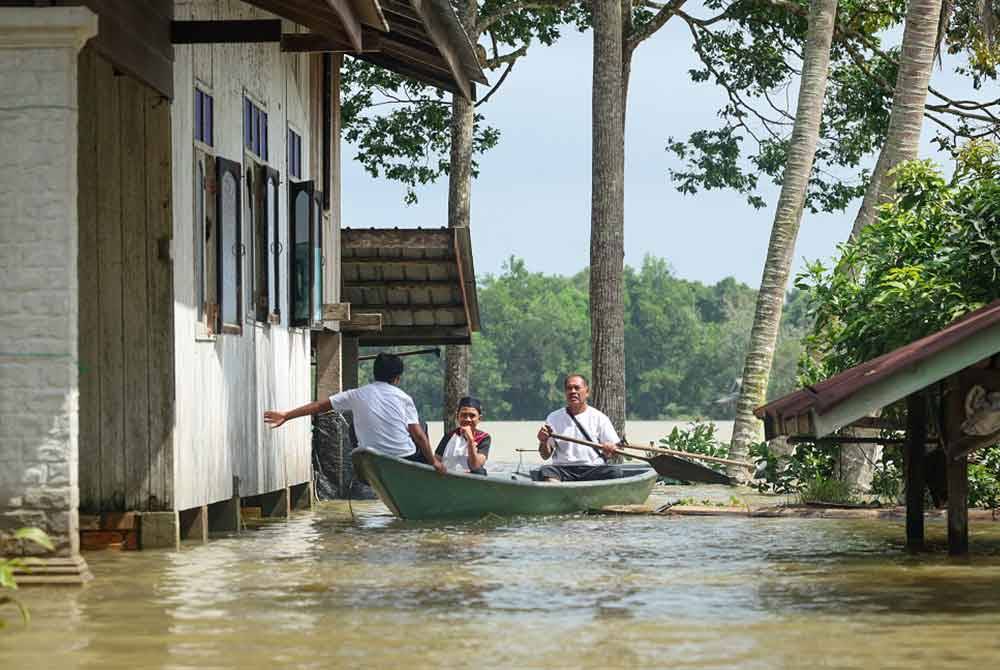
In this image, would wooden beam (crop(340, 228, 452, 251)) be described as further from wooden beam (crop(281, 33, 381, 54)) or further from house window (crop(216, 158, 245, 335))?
house window (crop(216, 158, 245, 335))

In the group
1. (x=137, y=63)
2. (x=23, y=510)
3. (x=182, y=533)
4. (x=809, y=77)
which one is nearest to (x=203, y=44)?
(x=137, y=63)

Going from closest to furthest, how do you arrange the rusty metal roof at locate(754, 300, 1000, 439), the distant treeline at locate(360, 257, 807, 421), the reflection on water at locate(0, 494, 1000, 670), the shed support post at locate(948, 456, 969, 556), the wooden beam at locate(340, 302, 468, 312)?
the reflection on water at locate(0, 494, 1000, 670) → the rusty metal roof at locate(754, 300, 1000, 439) → the shed support post at locate(948, 456, 969, 556) → the wooden beam at locate(340, 302, 468, 312) → the distant treeline at locate(360, 257, 807, 421)

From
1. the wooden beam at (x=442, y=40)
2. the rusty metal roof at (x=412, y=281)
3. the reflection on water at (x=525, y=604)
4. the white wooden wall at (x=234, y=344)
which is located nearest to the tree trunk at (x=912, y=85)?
the rusty metal roof at (x=412, y=281)

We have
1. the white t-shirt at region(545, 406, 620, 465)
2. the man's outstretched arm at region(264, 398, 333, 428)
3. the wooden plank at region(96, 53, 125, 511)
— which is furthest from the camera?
the white t-shirt at region(545, 406, 620, 465)

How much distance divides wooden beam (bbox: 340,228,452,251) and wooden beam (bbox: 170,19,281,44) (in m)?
11.4

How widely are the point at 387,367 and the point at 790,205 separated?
11.2 metres

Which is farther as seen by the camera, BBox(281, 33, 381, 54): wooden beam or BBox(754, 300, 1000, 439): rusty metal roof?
BBox(281, 33, 381, 54): wooden beam

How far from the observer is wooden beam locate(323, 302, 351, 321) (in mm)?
21656

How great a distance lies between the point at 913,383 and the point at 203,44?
6.21m

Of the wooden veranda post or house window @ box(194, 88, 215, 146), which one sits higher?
house window @ box(194, 88, 215, 146)

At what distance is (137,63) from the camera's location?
13.5m

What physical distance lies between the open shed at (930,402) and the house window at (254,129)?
5737 mm

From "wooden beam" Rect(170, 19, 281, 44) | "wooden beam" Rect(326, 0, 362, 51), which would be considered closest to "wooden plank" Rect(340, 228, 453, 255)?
"wooden beam" Rect(326, 0, 362, 51)

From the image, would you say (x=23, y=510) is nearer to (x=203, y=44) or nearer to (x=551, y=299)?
(x=203, y=44)
